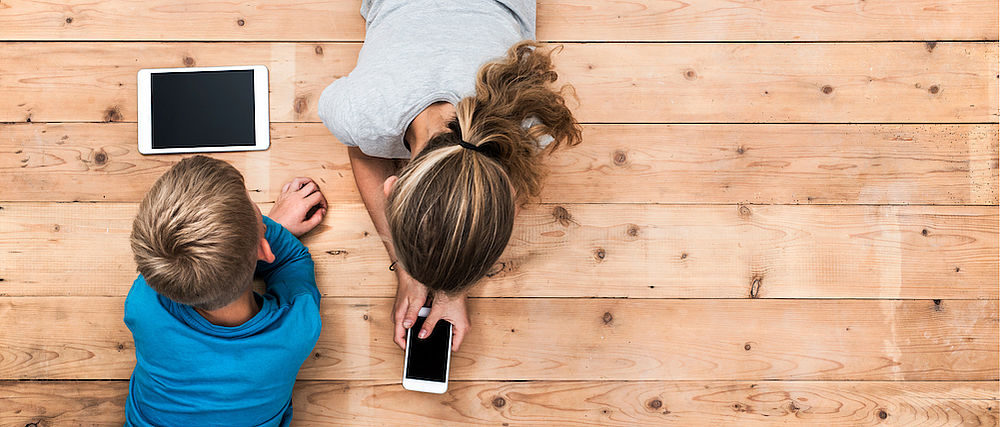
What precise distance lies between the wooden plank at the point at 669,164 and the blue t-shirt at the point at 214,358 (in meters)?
0.21

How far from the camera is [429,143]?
2.30ft

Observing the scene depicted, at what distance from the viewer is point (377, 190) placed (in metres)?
1.05

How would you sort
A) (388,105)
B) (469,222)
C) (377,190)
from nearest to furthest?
(469,222), (388,105), (377,190)

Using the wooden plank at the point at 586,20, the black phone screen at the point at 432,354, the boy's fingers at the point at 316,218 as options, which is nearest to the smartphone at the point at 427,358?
the black phone screen at the point at 432,354

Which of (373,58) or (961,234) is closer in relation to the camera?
(373,58)

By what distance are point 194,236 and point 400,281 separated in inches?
17.0

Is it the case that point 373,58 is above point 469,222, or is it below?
above

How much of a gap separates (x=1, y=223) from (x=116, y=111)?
0.29 metres

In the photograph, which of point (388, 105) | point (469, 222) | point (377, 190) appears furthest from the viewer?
point (377, 190)

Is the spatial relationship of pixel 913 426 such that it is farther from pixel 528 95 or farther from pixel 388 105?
pixel 388 105

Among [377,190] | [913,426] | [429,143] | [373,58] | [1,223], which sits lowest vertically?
[913,426]

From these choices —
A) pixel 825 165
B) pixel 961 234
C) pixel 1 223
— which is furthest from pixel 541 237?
pixel 1 223

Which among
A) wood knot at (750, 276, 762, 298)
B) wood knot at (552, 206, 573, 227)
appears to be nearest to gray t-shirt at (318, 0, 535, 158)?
wood knot at (552, 206, 573, 227)

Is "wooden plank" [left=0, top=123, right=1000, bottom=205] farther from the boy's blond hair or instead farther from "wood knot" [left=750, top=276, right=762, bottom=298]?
the boy's blond hair
